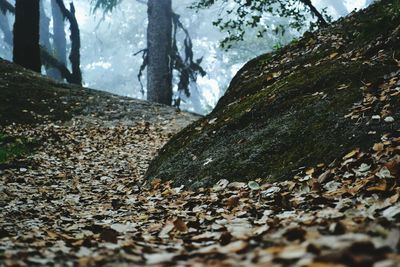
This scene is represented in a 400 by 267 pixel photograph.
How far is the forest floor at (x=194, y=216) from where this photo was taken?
5.01 ft

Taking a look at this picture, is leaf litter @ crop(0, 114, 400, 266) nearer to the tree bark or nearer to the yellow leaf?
the yellow leaf

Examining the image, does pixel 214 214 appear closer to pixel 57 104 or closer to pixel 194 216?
pixel 194 216

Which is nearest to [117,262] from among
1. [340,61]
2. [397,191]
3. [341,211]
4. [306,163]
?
[341,211]

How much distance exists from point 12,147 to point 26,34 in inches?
271

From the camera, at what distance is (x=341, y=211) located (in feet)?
8.29

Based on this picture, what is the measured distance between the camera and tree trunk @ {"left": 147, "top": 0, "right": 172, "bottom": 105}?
15039 millimetres

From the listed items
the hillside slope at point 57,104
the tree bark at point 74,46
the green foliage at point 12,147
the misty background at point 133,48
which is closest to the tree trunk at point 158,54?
the hillside slope at point 57,104

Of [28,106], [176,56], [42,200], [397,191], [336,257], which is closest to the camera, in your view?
[336,257]

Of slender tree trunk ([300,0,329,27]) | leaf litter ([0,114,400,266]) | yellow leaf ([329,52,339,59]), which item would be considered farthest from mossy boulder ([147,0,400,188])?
slender tree trunk ([300,0,329,27])

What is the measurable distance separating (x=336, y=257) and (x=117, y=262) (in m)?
0.78

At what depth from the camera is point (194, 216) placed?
131 inches

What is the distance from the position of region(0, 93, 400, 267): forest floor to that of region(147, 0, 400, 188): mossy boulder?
27 cm

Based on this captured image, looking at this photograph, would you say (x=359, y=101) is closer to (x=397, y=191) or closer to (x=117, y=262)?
(x=397, y=191)

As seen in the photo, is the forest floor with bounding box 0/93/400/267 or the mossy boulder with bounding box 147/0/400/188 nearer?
the forest floor with bounding box 0/93/400/267
